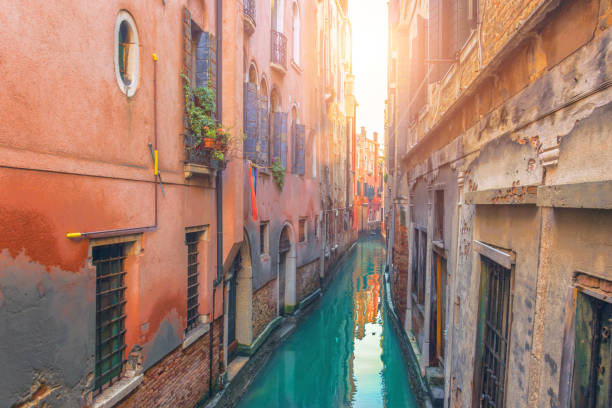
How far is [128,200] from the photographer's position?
4.35 metres

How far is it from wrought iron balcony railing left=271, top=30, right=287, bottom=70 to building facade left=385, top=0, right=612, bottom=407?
487 centimetres

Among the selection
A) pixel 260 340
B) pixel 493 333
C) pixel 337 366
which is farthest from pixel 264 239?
pixel 493 333

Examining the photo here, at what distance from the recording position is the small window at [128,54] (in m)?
4.35

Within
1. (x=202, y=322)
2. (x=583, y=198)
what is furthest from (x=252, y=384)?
(x=583, y=198)

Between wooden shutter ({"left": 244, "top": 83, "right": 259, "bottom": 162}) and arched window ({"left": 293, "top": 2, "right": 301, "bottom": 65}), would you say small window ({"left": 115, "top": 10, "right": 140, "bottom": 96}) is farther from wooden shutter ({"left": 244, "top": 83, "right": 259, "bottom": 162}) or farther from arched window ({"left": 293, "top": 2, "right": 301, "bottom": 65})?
arched window ({"left": 293, "top": 2, "right": 301, "bottom": 65})

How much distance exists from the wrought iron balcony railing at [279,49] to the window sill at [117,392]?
7.94 meters

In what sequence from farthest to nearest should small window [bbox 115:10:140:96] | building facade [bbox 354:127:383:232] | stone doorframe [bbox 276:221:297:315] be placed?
1. building facade [bbox 354:127:383:232]
2. stone doorframe [bbox 276:221:297:315]
3. small window [bbox 115:10:140:96]

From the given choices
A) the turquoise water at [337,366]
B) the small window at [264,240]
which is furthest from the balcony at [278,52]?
the turquoise water at [337,366]

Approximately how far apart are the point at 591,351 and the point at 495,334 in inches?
64.2

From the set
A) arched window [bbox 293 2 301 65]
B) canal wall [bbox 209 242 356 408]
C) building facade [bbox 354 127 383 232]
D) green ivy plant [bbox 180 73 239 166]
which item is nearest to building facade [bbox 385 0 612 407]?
green ivy plant [bbox 180 73 239 166]

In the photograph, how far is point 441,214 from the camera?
6.99m

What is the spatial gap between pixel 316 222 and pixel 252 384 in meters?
8.55

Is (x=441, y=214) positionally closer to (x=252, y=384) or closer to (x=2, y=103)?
(x=252, y=384)

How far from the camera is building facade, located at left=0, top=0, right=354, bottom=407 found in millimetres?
3023
